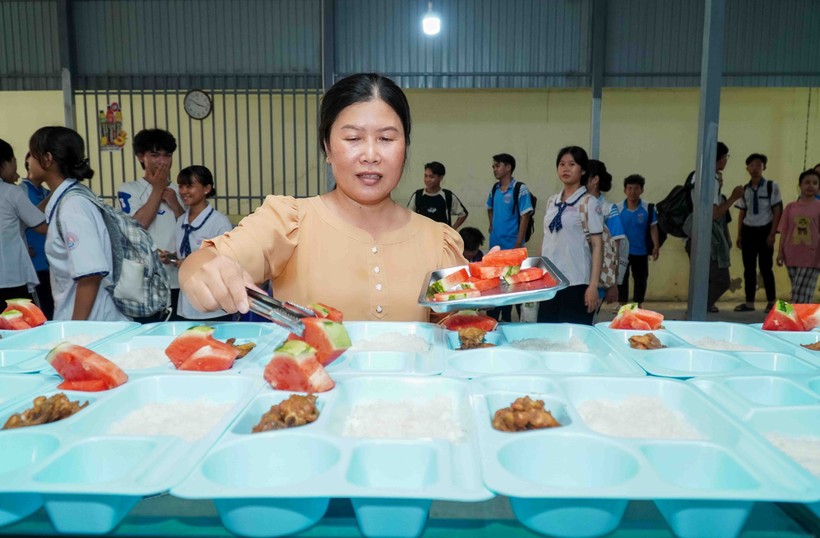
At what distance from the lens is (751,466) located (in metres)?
1.00

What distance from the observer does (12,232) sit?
4.03m

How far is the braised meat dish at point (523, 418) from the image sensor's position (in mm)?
1146

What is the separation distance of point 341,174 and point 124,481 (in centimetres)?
119

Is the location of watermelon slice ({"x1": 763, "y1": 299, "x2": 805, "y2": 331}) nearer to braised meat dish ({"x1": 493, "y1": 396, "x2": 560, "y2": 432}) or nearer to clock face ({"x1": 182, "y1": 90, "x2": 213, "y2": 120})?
braised meat dish ({"x1": 493, "y1": 396, "x2": 560, "y2": 432})

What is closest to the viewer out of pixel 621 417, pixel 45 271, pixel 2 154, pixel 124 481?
pixel 124 481

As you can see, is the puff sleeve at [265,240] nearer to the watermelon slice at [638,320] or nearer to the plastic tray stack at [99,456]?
the plastic tray stack at [99,456]

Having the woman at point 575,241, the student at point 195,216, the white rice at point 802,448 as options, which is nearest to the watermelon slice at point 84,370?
the white rice at point 802,448

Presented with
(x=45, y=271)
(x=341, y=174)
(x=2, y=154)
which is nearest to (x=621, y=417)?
(x=341, y=174)

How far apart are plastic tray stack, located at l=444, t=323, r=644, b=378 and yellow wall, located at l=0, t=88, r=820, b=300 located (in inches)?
247

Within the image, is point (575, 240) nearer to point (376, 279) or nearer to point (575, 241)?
point (575, 241)

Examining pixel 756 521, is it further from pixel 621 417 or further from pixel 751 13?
pixel 751 13

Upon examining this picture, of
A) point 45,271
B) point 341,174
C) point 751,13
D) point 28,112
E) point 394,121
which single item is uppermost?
point 751,13

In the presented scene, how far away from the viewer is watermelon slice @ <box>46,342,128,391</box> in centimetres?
137

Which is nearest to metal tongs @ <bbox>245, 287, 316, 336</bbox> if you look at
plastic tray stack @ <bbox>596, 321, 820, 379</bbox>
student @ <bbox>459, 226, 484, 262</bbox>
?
plastic tray stack @ <bbox>596, 321, 820, 379</bbox>
